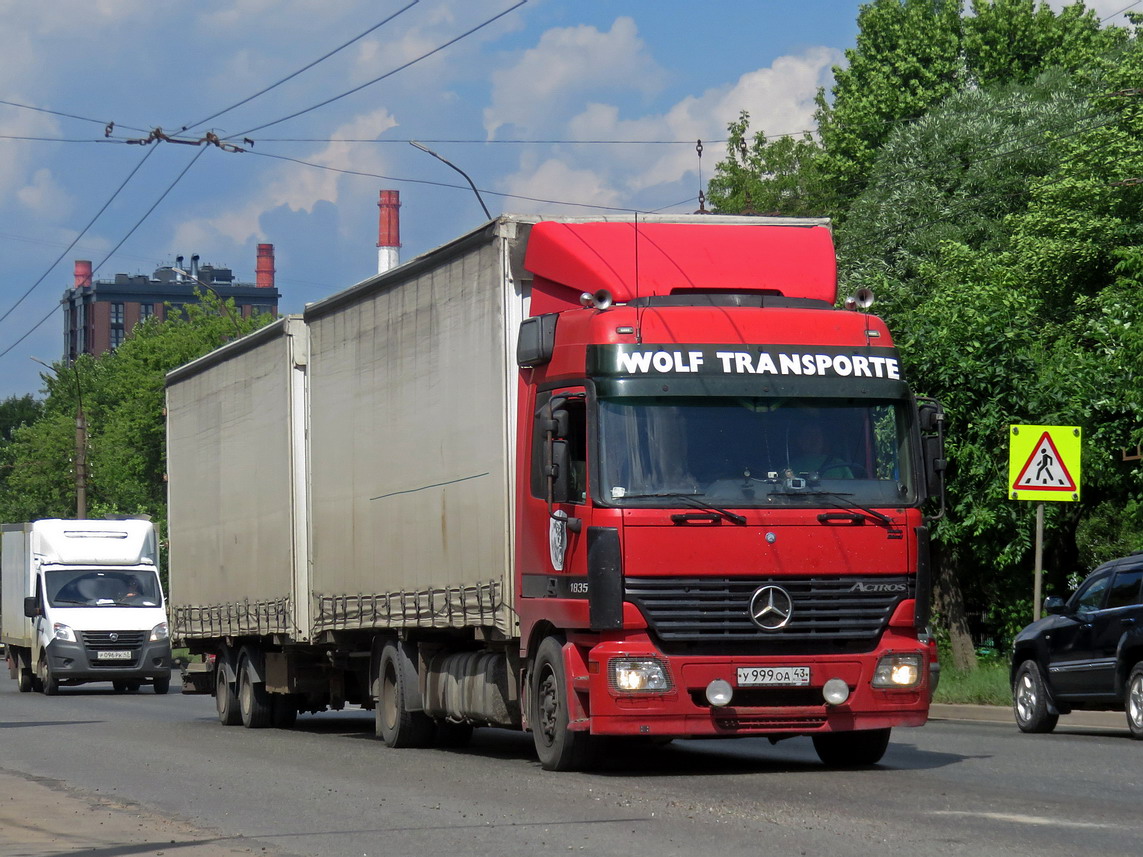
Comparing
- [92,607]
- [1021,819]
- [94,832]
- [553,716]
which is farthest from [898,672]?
[92,607]

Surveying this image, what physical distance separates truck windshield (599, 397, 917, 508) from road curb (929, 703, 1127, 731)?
26.2ft

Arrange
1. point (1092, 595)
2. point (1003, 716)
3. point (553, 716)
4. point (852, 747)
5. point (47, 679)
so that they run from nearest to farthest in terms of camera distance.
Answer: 1. point (553, 716)
2. point (852, 747)
3. point (1092, 595)
4. point (1003, 716)
5. point (47, 679)

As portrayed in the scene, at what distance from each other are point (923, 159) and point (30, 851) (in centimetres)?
4148

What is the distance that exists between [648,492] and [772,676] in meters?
1.44

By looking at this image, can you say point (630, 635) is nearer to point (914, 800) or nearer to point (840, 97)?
point (914, 800)

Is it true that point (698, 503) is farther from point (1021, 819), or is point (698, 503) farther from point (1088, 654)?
point (1088, 654)

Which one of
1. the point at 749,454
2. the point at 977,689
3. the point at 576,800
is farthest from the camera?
the point at 977,689

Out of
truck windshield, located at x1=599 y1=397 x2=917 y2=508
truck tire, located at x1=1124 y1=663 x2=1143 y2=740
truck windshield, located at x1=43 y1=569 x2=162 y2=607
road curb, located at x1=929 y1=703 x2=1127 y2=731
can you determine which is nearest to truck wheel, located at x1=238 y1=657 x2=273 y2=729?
road curb, located at x1=929 y1=703 x2=1127 y2=731

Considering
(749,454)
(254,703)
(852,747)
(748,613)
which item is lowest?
(852,747)

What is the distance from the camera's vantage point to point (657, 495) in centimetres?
1261

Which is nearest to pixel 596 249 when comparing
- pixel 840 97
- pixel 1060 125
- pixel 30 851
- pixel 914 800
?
pixel 914 800

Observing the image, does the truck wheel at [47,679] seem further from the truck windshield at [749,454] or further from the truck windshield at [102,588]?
the truck windshield at [749,454]

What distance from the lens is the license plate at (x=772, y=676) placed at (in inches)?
496

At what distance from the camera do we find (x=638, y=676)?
12.5 m
